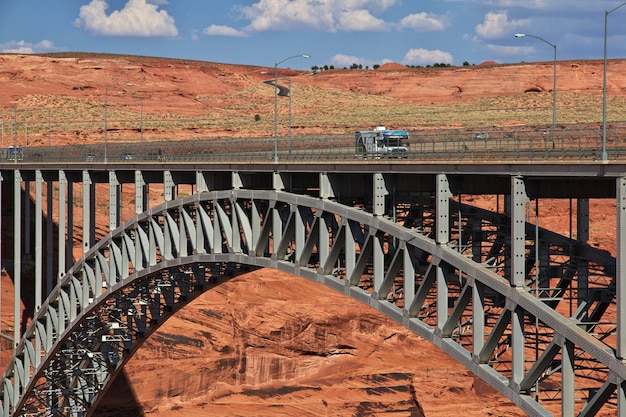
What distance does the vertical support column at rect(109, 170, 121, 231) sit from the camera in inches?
1506

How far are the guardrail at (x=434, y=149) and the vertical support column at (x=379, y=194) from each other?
1013mm

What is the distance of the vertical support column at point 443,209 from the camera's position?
21062 millimetres

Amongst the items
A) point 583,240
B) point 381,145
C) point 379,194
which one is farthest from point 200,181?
point 583,240

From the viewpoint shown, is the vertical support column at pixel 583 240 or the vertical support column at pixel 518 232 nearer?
the vertical support column at pixel 518 232

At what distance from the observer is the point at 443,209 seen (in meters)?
21.4

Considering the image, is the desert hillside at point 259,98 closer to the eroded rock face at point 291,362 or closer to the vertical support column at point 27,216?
the eroded rock face at point 291,362

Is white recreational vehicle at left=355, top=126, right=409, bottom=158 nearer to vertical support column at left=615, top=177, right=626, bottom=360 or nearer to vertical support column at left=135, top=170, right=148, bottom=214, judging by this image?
vertical support column at left=615, top=177, right=626, bottom=360

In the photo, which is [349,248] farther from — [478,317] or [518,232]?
[518,232]

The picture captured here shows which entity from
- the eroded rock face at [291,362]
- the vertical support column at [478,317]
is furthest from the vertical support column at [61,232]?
the vertical support column at [478,317]

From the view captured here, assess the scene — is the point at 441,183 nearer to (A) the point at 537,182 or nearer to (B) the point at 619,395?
(A) the point at 537,182

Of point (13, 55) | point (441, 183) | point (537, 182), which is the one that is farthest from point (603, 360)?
point (13, 55)

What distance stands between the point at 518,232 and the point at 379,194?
5.55 meters

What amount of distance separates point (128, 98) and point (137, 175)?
3300 inches

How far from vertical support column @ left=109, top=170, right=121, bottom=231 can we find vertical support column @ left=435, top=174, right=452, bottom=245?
61.7ft
